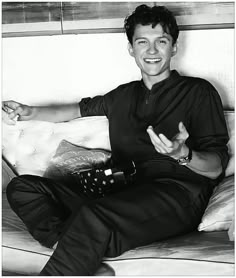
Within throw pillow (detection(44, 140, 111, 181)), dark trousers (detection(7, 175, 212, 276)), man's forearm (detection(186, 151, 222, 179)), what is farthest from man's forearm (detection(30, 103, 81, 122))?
man's forearm (detection(186, 151, 222, 179))

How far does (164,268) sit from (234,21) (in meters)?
1.28

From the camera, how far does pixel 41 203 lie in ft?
6.49

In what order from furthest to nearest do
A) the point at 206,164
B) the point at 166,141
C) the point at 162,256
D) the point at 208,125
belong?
1. the point at 208,125
2. the point at 206,164
3. the point at 162,256
4. the point at 166,141

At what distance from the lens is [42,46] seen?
2.57 metres

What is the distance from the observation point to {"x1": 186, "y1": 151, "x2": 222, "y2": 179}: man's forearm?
178 cm

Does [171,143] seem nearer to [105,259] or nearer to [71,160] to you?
[105,259]

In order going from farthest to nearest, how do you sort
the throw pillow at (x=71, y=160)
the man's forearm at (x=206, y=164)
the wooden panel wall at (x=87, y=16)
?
the wooden panel wall at (x=87, y=16), the throw pillow at (x=71, y=160), the man's forearm at (x=206, y=164)

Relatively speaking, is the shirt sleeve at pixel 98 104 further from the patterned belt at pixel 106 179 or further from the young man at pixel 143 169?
the patterned belt at pixel 106 179

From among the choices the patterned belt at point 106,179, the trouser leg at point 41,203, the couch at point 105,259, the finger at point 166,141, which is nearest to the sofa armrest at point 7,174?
the couch at point 105,259

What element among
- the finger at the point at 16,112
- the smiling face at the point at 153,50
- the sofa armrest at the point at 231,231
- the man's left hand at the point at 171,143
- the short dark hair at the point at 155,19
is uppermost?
the short dark hair at the point at 155,19

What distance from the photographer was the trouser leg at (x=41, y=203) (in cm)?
191

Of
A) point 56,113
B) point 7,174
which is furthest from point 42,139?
point 7,174

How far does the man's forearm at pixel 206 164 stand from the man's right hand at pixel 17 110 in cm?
88

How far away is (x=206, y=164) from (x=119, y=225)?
0.40 m
